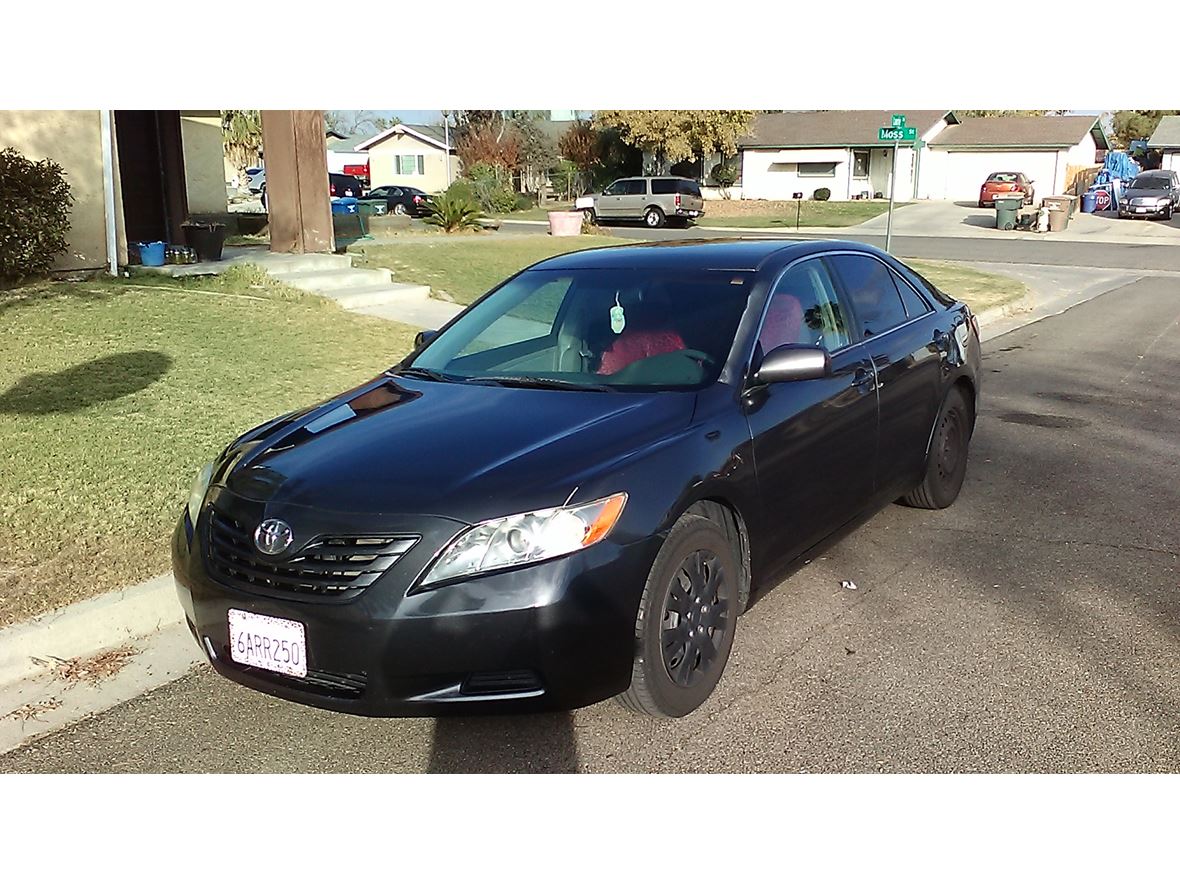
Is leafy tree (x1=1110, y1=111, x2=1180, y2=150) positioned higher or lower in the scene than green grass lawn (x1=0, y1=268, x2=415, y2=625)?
higher

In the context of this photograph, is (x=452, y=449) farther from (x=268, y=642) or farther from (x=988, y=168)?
(x=988, y=168)

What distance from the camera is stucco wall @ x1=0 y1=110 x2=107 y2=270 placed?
467 inches

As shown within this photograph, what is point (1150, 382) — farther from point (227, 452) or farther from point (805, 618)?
point (227, 452)

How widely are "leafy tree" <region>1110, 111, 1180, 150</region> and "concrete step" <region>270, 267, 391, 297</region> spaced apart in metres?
77.9

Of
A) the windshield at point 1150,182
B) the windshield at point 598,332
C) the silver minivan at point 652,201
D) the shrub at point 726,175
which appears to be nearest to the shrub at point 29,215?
the windshield at point 598,332

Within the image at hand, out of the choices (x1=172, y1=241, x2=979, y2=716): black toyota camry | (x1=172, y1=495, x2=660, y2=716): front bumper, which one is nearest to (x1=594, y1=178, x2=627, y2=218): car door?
(x1=172, y1=241, x2=979, y2=716): black toyota camry

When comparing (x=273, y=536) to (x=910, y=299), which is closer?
(x=273, y=536)

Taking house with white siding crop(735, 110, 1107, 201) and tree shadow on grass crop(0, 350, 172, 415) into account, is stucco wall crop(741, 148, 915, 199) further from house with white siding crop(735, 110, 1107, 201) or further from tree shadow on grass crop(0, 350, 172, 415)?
tree shadow on grass crop(0, 350, 172, 415)

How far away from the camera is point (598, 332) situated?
449 cm

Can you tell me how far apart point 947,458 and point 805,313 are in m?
1.75

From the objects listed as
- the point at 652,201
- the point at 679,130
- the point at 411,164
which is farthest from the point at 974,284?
the point at 411,164

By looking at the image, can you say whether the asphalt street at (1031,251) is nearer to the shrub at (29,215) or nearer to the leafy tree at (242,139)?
the shrub at (29,215)

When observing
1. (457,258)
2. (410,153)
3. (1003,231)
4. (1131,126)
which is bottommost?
(1003,231)

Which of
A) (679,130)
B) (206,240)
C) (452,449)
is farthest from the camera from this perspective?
(679,130)
